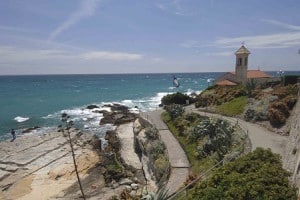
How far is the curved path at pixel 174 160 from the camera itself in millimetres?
19297

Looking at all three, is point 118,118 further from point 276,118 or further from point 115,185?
point 276,118

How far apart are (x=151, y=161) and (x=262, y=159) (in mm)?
12988

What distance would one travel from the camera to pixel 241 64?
159ft

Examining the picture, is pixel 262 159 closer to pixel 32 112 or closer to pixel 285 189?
pixel 285 189

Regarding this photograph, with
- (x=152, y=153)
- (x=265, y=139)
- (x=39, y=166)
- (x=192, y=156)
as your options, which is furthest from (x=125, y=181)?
(x=265, y=139)

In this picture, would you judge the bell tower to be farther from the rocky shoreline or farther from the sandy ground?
the sandy ground

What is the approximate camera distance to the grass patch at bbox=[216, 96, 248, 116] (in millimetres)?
33812

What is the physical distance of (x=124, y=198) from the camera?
21516 mm

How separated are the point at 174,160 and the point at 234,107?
14.5 meters

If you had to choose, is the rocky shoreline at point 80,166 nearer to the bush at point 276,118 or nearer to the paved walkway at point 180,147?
the paved walkway at point 180,147

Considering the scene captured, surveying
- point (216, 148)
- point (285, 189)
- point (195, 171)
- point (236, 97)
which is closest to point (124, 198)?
point (195, 171)

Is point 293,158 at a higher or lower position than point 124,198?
higher

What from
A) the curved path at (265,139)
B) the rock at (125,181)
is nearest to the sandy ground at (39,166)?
the rock at (125,181)

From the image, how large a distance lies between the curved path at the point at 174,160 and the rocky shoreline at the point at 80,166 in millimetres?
1165
